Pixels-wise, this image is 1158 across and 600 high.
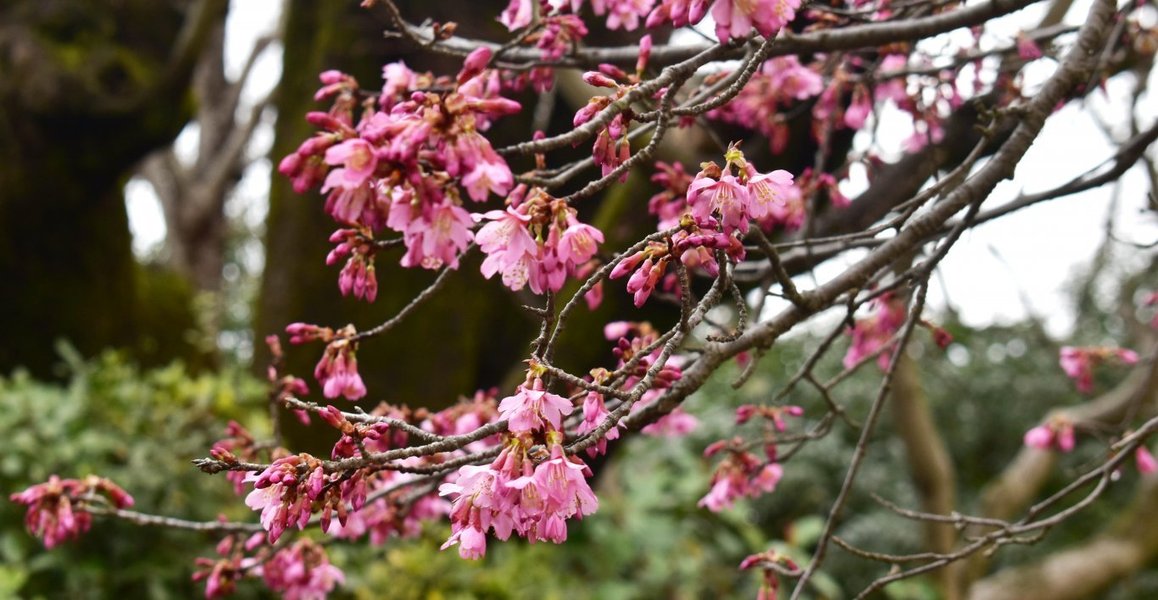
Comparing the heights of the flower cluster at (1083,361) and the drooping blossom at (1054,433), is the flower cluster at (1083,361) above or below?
above

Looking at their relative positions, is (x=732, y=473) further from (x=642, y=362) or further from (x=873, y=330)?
(x=873, y=330)

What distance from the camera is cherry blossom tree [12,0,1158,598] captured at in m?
0.95

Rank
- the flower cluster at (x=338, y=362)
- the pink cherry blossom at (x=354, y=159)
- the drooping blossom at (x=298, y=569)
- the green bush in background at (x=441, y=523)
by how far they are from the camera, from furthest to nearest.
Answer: the green bush in background at (x=441, y=523) → the drooping blossom at (x=298, y=569) → the flower cluster at (x=338, y=362) → the pink cherry blossom at (x=354, y=159)

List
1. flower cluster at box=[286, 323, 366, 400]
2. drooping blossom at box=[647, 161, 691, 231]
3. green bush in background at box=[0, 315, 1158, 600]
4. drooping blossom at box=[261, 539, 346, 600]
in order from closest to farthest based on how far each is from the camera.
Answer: flower cluster at box=[286, 323, 366, 400]
drooping blossom at box=[261, 539, 346, 600]
drooping blossom at box=[647, 161, 691, 231]
green bush in background at box=[0, 315, 1158, 600]

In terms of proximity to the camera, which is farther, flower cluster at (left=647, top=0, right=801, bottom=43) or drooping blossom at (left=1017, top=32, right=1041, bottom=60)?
drooping blossom at (left=1017, top=32, right=1041, bottom=60)

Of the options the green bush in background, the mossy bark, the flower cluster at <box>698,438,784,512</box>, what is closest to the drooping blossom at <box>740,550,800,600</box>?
the flower cluster at <box>698,438,784,512</box>

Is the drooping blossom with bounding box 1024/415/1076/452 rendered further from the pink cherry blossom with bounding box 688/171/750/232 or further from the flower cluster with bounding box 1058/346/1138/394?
the pink cherry blossom with bounding box 688/171/750/232

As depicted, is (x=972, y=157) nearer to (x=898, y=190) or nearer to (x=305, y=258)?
(x=898, y=190)

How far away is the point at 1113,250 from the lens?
305 inches

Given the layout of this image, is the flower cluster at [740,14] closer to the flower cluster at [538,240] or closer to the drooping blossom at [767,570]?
the flower cluster at [538,240]

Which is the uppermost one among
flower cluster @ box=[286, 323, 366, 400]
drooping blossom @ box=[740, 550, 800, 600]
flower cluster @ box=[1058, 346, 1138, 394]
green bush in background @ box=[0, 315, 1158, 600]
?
flower cluster @ box=[286, 323, 366, 400]

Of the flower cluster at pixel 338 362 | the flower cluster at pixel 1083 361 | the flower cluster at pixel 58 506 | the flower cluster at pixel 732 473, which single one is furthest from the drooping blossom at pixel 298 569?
the flower cluster at pixel 1083 361

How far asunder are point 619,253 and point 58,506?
1049mm

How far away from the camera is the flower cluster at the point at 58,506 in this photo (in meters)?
1.47
